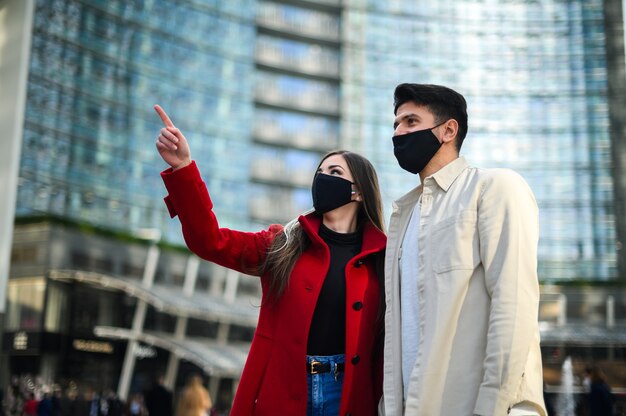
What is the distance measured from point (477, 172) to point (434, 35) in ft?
156

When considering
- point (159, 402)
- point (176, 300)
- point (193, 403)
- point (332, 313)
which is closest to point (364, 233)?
point (332, 313)

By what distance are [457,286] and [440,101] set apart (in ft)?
2.67

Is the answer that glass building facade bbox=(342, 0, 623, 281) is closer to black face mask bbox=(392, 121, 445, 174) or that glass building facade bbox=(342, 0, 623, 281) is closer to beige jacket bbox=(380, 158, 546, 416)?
black face mask bbox=(392, 121, 445, 174)

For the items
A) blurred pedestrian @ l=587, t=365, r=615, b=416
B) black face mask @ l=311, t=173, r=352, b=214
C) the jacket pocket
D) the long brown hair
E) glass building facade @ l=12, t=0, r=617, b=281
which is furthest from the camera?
glass building facade @ l=12, t=0, r=617, b=281

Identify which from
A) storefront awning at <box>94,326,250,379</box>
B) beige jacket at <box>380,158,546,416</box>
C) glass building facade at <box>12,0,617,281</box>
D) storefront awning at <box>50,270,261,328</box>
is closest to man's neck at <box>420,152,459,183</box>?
beige jacket at <box>380,158,546,416</box>

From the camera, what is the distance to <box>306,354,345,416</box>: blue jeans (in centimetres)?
338

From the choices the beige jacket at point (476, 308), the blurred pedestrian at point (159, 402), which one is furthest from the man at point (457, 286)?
the blurred pedestrian at point (159, 402)

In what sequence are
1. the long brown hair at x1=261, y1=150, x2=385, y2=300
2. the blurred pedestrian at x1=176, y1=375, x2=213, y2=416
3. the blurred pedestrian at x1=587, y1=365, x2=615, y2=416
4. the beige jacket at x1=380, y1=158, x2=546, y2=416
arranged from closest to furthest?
the beige jacket at x1=380, y1=158, x2=546, y2=416 → the long brown hair at x1=261, y1=150, x2=385, y2=300 → the blurred pedestrian at x1=176, y1=375, x2=213, y2=416 → the blurred pedestrian at x1=587, y1=365, x2=615, y2=416

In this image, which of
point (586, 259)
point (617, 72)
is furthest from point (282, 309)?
point (617, 72)

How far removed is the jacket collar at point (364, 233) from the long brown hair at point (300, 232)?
5 centimetres

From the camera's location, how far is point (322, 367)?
11.3ft

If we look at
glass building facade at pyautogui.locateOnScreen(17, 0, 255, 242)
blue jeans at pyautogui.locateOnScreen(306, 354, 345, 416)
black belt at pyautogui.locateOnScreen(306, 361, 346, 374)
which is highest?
glass building facade at pyautogui.locateOnScreen(17, 0, 255, 242)

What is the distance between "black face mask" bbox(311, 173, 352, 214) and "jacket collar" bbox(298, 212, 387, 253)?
0.17 feet

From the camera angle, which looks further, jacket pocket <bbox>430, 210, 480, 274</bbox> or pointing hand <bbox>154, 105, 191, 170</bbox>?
pointing hand <bbox>154, 105, 191, 170</bbox>
